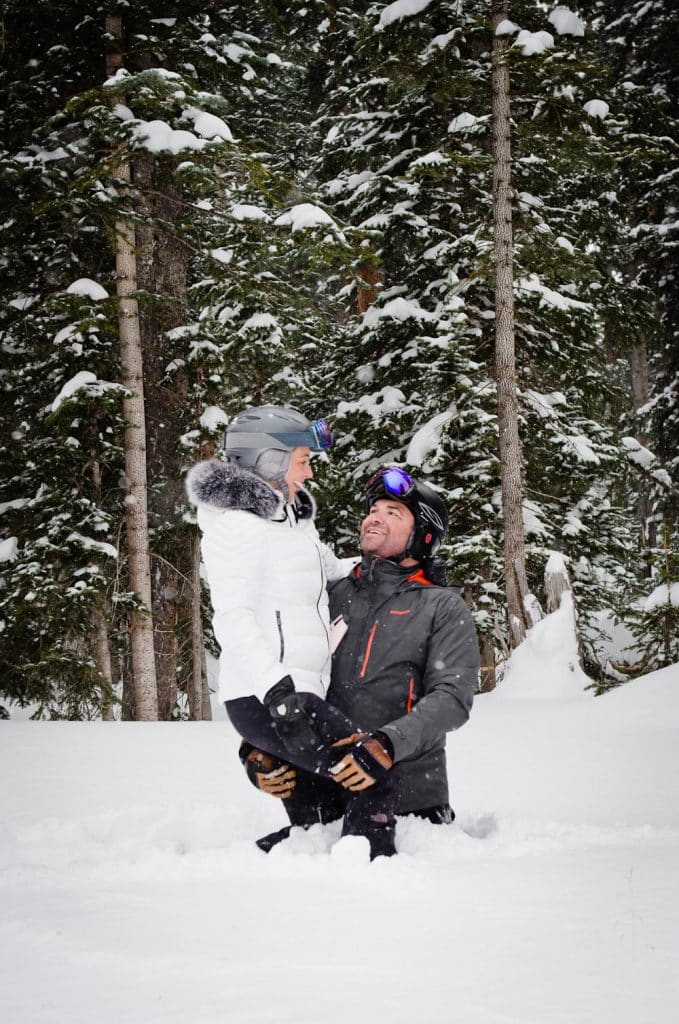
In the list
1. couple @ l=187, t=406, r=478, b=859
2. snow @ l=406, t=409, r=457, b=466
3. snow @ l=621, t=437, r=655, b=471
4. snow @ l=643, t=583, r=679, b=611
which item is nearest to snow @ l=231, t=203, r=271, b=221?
snow @ l=406, t=409, r=457, b=466

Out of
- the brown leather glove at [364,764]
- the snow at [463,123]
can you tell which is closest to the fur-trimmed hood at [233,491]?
the brown leather glove at [364,764]

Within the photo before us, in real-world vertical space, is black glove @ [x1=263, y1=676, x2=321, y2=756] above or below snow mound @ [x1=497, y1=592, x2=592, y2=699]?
above

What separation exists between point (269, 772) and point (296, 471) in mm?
1398

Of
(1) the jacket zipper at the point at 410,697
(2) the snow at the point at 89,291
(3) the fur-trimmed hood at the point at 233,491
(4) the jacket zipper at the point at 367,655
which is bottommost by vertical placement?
(1) the jacket zipper at the point at 410,697

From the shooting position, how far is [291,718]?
11.1 feet

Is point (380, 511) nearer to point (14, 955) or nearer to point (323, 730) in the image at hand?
point (323, 730)

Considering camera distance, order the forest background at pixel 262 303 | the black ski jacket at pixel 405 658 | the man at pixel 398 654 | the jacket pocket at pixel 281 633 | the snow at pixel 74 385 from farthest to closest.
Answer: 1. the forest background at pixel 262 303
2. the snow at pixel 74 385
3. the black ski jacket at pixel 405 658
4. the man at pixel 398 654
5. the jacket pocket at pixel 281 633

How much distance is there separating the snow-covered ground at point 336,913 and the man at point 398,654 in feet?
0.68

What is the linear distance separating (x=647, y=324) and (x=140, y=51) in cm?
986

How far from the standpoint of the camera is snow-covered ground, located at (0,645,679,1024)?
220cm

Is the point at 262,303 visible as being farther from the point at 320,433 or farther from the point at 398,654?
the point at 398,654

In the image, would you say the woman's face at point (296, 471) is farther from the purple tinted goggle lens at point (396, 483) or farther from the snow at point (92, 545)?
the snow at point (92, 545)

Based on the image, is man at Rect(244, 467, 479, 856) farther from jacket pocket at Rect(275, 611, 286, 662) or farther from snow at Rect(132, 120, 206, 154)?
snow at Rect(132, 120, 206, 154)

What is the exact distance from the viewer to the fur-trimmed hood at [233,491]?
12.4 ft
